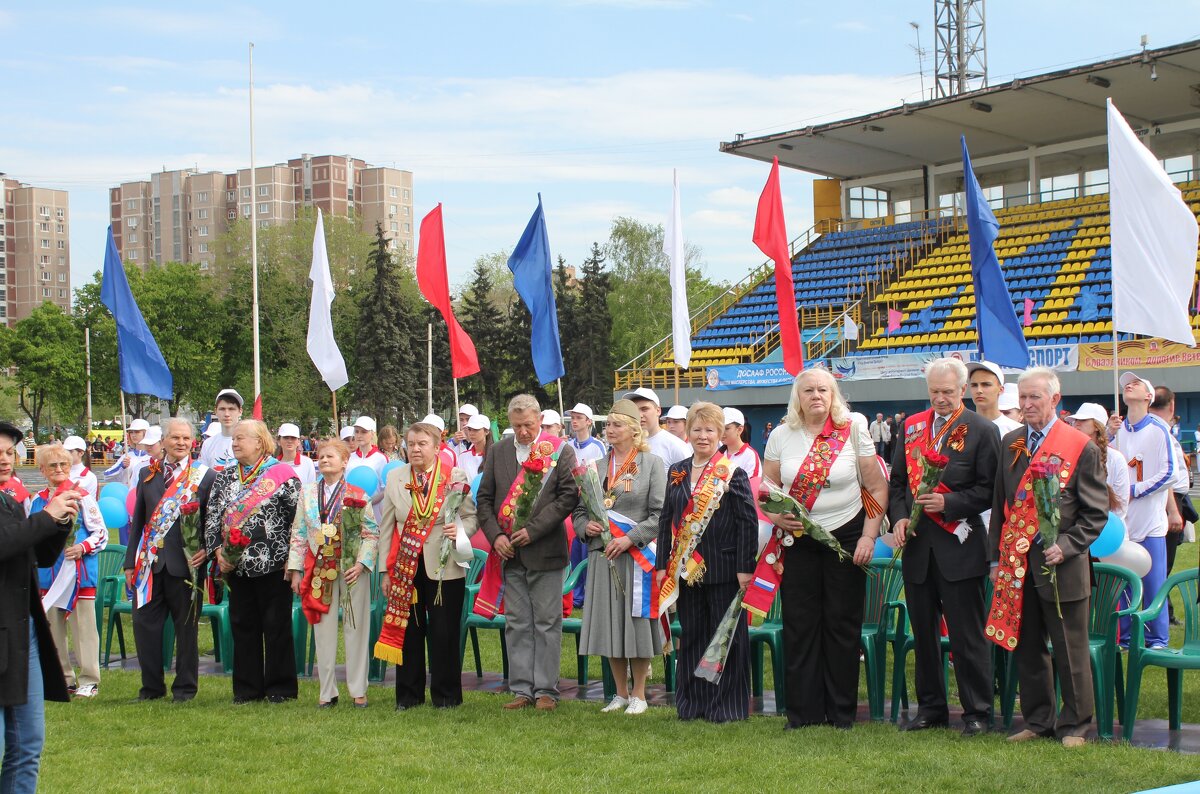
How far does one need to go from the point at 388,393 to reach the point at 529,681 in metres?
45.8

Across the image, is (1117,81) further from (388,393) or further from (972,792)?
(388,393)

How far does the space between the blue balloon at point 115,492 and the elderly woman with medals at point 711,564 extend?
621 cm

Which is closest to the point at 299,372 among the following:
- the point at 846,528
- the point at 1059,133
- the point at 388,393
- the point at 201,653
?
the point at 388,393

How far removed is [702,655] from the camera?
22.2ft

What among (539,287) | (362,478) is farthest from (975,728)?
(539,287)

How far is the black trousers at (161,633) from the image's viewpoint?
774 centimetres

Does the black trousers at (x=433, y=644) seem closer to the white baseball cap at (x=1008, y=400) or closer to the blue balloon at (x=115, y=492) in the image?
the white baseball cap at (x=1008, y=400)

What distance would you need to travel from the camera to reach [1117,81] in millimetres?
27938

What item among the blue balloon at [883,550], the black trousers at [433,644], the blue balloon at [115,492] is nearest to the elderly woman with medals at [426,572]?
the black trousers at [433,644]

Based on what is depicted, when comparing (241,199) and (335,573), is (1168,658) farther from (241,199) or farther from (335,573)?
(241,199)

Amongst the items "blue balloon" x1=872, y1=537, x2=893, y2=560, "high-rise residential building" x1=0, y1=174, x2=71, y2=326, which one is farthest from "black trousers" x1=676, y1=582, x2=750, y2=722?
"high-rise residential building" x1=0, y1=174, x2=71, y2=326

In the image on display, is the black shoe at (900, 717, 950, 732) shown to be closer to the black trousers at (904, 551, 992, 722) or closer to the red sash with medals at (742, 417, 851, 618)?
the black trousers at (904, 551, 992, 722)

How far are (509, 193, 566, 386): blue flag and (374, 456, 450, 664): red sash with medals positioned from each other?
5.80m

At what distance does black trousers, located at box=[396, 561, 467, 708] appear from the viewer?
733cm
